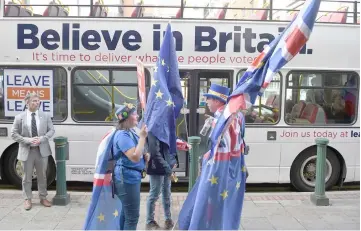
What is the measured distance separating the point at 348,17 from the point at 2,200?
6.74 metres

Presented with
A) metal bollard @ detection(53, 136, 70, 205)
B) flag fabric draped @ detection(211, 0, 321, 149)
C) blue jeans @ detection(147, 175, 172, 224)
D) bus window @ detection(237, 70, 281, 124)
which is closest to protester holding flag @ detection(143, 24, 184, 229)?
blue jeans @ detection(147, 175, 172, 224)

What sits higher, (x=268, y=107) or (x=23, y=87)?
(x=23, y=87)

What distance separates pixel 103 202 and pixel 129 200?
32 cm

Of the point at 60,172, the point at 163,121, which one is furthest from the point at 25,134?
the point at 163,121

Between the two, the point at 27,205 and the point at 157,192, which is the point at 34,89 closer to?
the point at 27,205

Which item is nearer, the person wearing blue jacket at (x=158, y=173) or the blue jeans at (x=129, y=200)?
the blue jeans at (x=129, y=200)

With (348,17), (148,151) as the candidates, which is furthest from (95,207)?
(348,17)

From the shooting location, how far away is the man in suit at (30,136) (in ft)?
18.9

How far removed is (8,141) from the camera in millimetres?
7195

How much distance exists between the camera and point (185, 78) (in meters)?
7.32

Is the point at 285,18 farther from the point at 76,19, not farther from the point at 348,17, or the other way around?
the point at 76,19

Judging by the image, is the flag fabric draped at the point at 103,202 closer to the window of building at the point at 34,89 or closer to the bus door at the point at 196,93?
the bus door at the point at 196,93

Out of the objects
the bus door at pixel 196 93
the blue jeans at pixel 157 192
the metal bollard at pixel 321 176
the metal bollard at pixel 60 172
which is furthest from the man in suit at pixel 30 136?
the metal bollard at pixel 321 176

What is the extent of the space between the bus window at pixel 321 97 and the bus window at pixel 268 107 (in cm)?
19
